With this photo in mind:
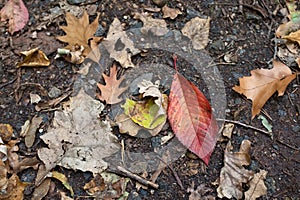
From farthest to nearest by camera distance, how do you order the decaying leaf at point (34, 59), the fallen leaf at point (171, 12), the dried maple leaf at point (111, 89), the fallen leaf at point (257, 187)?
the fallen leaf at point (171, 12) < the decaying leaf at point (34, 59) < the dried maple leaf at point (111, 89) < the fallen leaf at point (257, 187)

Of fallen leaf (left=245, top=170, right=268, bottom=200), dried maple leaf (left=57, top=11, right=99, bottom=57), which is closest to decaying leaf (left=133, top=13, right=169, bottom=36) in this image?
dried maple leaf (left=57, top=11, right=99, bottom=57)

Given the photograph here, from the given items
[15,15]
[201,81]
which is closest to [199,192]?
[201,81]

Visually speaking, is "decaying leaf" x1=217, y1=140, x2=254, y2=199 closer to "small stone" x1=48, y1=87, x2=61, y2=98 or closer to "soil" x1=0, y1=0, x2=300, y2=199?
"soil" x1=0, y1=0, x2=300, y2=199

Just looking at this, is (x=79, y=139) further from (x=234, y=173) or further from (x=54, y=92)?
(x=234, y=173)

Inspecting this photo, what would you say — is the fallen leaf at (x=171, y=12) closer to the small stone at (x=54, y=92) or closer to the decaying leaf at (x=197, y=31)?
the decaying leaf at (x=197, y=31)

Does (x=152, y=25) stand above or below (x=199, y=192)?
above

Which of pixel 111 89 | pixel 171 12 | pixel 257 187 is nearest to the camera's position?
pixel 257 187

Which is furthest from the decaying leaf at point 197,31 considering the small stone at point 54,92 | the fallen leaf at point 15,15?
the fallen leaf at point 15,15
